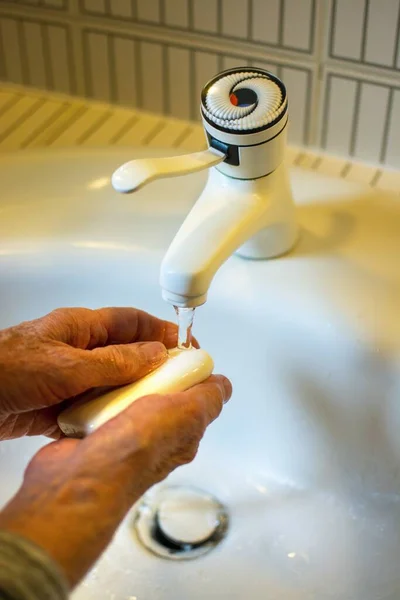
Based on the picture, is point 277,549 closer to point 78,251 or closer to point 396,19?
point 78,251

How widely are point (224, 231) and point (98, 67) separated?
0.33 m

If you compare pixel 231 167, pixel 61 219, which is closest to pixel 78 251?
pixel 61 219

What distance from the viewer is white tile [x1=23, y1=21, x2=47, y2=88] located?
76 cm

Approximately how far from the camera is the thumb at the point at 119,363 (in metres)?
0.46

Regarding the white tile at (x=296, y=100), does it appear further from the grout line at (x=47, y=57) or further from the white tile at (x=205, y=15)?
the grout line at (x=47, y=57)


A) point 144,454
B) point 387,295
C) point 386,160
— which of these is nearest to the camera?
point 144,454

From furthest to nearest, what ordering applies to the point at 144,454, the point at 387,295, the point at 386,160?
the point at 386,160, the point at 387,295, the point at 144,454

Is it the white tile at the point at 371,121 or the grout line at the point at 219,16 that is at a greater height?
the grout line at the point at 219,16

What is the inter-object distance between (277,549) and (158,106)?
1.31 feet

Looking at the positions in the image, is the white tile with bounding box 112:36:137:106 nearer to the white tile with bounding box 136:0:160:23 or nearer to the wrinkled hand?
the white tile with bounding box 136:0:160:23

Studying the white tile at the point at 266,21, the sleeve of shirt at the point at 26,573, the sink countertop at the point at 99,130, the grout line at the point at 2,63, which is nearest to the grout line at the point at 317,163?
the sink countertop at the point at 99,130

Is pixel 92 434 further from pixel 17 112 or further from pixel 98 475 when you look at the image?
pixel 17 112

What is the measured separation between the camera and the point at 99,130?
0.75m

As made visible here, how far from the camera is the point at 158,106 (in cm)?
75
